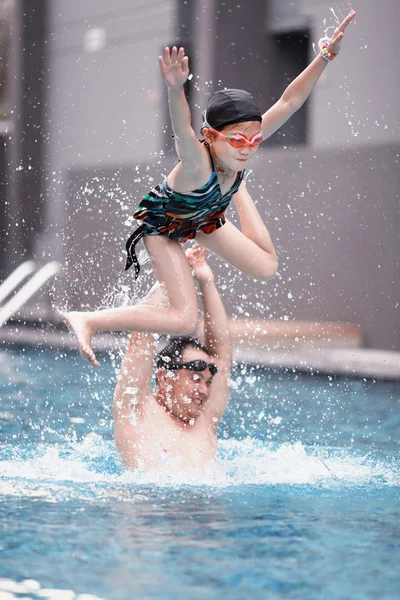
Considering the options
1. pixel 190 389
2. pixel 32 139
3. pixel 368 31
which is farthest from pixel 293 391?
pixel 32 139

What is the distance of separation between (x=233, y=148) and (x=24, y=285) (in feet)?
33.7

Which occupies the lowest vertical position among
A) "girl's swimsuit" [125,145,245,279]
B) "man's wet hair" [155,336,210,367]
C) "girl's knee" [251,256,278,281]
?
"man's wet hair" [155,336,210,367]

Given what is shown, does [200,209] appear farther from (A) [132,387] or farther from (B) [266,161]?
(B) [266,161]

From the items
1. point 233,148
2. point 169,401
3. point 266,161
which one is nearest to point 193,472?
point 169,401

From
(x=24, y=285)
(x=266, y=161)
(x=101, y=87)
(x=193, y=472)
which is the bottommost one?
(x=193, y=472)

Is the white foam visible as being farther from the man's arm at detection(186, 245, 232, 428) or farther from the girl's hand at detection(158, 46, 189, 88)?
the girl's hand at detection(158, 46, 189, 88)

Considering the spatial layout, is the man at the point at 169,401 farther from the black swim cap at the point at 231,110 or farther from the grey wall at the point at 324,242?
the grey wall at the point at 324,242

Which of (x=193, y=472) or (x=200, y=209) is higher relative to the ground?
(x=200, y=209)

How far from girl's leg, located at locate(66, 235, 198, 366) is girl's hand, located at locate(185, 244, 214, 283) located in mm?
253

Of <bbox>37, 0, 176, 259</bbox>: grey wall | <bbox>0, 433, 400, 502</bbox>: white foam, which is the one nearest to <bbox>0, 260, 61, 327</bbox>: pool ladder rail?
<bbox>37, 0, 176, 259</bbox>: grey wall

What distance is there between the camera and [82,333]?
3.73 metres

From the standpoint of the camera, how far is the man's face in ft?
13.6

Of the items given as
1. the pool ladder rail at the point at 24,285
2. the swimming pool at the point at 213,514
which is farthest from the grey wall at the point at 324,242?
the swimming pool at the point at 213,514

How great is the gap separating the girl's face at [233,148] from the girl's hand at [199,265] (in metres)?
0.69
